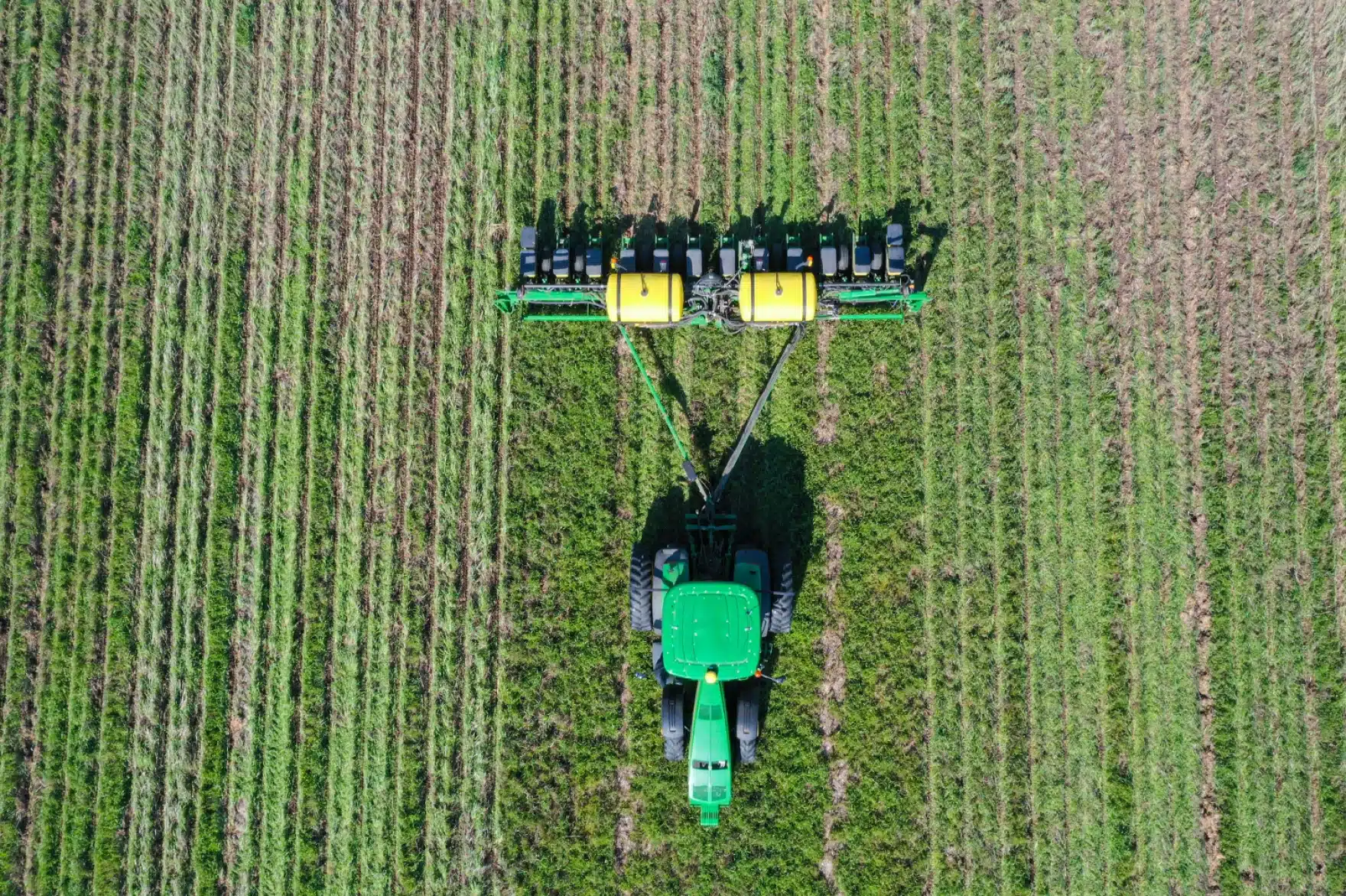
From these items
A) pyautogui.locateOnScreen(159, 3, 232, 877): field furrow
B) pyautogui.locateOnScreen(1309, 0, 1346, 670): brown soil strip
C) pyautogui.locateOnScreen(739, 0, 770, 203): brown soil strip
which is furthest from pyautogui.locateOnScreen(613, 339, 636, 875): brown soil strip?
pyautogui.locateOnScreen(1309, 0, 1346, 670): brown soil strip

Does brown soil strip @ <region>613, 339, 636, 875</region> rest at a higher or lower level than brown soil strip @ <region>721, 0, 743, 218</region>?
lower

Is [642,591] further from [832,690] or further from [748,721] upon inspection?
[832,690]

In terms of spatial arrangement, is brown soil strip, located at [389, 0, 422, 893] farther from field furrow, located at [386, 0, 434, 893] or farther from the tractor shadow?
the tractor shadow

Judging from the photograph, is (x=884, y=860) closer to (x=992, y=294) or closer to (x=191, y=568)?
(x=992, y=294)

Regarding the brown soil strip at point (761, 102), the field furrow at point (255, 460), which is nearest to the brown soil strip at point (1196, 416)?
the brown soil strip at point (761, 102)

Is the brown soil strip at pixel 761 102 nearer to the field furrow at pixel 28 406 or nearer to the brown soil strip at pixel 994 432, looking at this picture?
the brown soil strip at pixel 994 432

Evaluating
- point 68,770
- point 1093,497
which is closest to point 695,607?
point 1093,497

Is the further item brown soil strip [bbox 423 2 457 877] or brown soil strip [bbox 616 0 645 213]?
brown soil strip [bbox 616 0 645 213]

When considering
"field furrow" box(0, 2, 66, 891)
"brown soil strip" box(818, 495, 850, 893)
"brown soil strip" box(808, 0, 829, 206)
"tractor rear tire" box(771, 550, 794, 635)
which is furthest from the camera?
"brown soil strip" box(808, 0, 829, 206)
